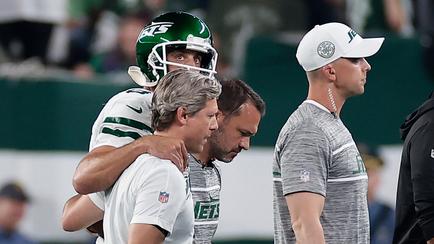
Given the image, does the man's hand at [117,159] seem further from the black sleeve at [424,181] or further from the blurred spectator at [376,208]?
the blurred spectator at [376,208]

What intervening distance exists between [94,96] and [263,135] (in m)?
1.13

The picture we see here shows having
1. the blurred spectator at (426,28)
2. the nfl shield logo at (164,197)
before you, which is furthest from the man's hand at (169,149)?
the blurred spectator at (426,28)

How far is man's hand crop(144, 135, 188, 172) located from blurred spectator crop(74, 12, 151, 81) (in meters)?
4.39

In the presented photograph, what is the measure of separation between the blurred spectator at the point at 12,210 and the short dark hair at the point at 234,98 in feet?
10.4

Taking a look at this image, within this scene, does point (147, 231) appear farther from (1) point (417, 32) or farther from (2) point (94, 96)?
(1) point (417, 32)

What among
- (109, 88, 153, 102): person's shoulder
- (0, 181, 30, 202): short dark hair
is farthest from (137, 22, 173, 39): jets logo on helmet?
(0, 181, 30, 202): short dark hair

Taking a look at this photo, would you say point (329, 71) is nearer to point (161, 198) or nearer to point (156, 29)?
point (156, 29)

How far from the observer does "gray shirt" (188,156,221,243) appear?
14.8 ft

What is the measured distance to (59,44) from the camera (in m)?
8.53

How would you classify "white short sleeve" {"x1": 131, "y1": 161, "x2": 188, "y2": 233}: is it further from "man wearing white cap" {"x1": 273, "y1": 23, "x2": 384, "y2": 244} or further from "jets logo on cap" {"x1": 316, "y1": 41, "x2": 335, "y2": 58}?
"jets logo on cap" {"x1": 316, "y1": 41, "x2": 335, "y2": 58}

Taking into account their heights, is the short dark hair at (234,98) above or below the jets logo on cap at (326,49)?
below

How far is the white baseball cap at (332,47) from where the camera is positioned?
5.00m

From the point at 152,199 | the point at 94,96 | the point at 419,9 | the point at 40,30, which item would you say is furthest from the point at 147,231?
the point at 419,9

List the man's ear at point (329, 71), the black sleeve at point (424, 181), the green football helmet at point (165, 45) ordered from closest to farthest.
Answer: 1. the green football helmet at point (165, 45)
2. the black sleeve at point (424, 181)
3. the man's ear at point (329, 71)
